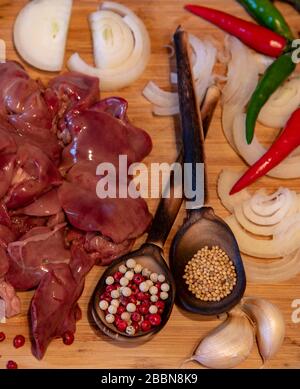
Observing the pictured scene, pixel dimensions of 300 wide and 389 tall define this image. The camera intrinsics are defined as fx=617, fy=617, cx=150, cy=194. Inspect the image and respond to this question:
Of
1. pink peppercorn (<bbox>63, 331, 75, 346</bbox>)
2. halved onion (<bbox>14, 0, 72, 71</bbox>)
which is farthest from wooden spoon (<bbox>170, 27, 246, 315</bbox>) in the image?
halved onion (<bbox>14, 0, 72, 71</bbox>)

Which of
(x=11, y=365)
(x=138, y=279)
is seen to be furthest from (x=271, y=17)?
(x=11, y=365)

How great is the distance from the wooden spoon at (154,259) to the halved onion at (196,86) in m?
0.35

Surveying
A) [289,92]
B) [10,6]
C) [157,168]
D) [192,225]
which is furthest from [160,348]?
[10,6]

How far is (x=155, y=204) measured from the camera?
3.39m

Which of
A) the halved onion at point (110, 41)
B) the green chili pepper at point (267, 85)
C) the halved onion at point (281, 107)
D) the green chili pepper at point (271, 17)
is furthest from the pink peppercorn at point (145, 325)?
the green chili pepper at point (271, 17)

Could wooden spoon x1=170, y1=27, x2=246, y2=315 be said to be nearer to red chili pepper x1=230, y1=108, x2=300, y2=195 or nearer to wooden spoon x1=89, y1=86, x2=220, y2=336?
wooden spoon x1=89, y1=86, x2=220, y2=336

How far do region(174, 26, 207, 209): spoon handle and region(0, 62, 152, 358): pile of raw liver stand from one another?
240 millimetres

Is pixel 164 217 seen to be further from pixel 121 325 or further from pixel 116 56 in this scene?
pixel 116 56

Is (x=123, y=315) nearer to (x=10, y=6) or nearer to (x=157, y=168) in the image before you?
(x=157, y=168)

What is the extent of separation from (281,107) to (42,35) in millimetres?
1469

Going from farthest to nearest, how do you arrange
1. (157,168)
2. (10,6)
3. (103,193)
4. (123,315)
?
(10,6) < (157,168) < (103,193) < (123,315)

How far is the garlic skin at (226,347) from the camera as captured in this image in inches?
117

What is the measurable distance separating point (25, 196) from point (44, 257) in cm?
32

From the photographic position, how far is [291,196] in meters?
3.35
